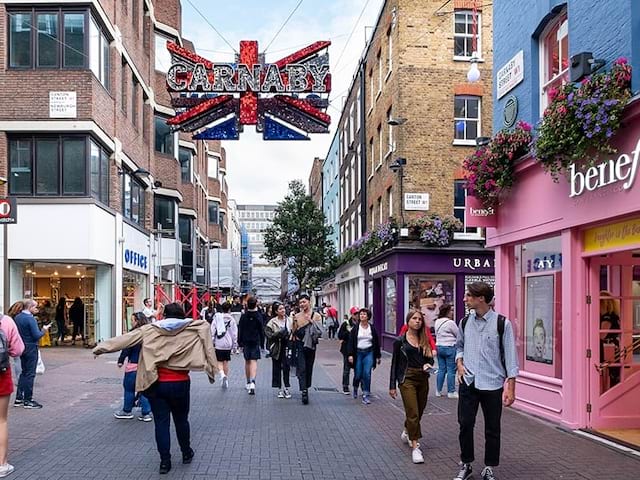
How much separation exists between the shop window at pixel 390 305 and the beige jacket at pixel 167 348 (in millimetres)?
17133

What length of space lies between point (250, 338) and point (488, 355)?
24.2 ft

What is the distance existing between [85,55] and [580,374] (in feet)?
55.6

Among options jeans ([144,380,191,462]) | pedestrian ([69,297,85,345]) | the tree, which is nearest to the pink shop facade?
jeans ([144,380,191,462])

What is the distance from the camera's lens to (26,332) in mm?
11234

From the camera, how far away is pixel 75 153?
839 inches

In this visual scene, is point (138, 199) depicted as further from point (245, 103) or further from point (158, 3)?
point (245, 103)

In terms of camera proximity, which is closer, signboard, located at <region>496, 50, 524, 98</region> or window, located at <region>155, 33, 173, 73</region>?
signboard, located at <region>496, 50, 524, 98</region>

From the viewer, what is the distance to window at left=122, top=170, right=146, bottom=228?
86.5 ft

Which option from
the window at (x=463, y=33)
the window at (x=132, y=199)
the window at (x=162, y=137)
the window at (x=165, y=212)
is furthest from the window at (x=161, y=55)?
the window at (x=463, y=33)

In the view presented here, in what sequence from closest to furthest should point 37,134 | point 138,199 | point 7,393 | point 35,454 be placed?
point 7,393
point 35,454
point 37,134
point 138,199

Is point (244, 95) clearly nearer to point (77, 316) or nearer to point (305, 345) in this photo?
point (305, 345)

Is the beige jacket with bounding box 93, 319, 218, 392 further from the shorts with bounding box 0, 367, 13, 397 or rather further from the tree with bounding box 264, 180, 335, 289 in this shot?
the tree with bounding box 264, 180, 335, 289

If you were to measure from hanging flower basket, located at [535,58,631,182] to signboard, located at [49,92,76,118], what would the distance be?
1529cm

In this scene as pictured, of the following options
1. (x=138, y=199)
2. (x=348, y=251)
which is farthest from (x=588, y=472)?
(x=348, y=251)
